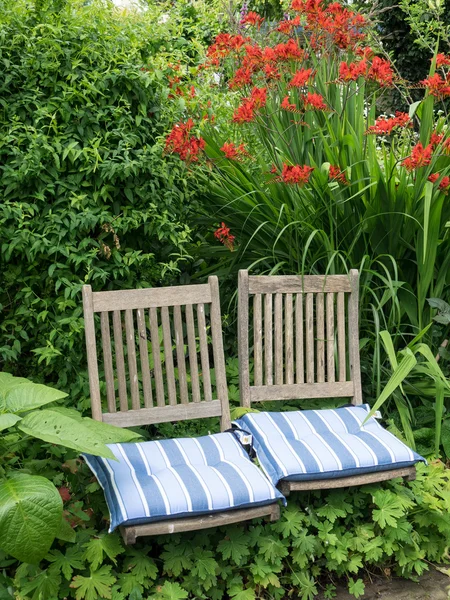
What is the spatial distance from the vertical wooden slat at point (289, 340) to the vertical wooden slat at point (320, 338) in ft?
0.40

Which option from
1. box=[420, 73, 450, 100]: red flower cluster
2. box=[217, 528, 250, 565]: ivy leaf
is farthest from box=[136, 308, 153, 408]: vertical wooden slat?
box=[420, 73, 450, 100]: red flower cluster

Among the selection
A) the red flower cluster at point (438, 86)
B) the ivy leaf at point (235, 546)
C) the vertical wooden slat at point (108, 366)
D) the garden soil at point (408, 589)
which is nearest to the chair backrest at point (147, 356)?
the vertical wooden slat at point (108, 366)

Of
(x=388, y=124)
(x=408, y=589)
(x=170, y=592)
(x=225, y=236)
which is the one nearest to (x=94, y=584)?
(x=170, y=592)

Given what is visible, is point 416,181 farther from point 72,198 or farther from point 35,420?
point 35,420

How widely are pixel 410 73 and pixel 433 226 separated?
718 cm

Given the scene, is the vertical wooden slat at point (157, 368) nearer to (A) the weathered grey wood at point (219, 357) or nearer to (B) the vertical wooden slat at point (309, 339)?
(A) the weathered grey wood at point (219, 357)

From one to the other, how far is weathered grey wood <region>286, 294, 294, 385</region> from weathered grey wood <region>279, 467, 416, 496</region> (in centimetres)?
59

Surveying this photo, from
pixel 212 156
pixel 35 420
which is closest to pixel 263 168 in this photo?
pixel 212 156

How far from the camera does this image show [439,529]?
2518 mm

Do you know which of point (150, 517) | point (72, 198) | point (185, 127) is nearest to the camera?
point (150, 517)

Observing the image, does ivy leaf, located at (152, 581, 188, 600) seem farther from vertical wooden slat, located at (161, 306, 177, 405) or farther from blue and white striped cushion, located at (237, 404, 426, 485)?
vertical wooden slat, located at (161, 306, 177, 405)

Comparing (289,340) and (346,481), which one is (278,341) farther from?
(346,481)

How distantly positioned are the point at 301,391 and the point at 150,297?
79 centimetres

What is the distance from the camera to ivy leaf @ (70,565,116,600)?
1.96 m
